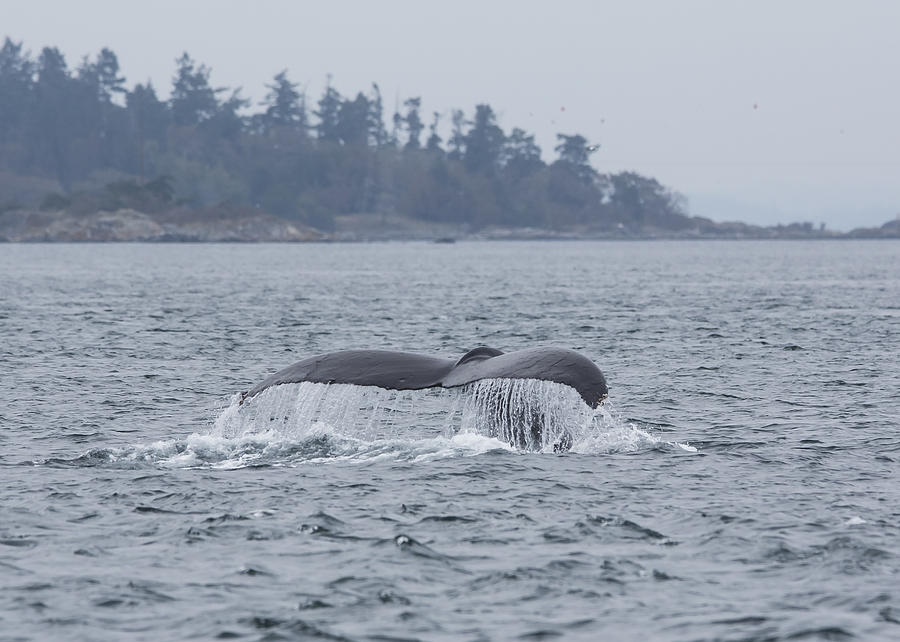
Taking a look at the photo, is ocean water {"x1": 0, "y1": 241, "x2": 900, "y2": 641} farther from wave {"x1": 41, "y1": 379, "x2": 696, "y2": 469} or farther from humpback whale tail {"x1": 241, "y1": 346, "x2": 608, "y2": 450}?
humpback whale tail {"x1": 241, "y1": 346, "x2": 608, "y2": 450}

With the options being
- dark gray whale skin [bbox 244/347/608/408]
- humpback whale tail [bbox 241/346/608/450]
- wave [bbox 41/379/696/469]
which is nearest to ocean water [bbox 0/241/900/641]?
wave [bbox 41/379/696/469]

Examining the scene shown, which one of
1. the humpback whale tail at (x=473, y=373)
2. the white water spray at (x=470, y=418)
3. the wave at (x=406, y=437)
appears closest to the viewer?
the humpback whale tail at (x=473, y=373)

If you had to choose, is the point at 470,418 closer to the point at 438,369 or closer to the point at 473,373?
the point at 438,369

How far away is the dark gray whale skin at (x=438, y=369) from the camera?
11.8 m

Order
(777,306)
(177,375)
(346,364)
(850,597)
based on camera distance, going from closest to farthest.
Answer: (850,597)
(346,364)
(177,375)
(777,306)

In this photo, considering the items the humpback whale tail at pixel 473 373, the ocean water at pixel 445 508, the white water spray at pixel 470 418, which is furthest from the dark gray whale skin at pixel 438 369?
the ocean water at pixel 445 508

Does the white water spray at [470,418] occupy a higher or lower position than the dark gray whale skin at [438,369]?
lower

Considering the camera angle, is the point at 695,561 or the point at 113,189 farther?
the point at 113,189

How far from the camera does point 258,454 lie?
1564 centimetres

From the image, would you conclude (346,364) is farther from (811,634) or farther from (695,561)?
(811,634)

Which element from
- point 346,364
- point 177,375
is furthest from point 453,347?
point 346,364

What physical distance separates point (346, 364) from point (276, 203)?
585 ft

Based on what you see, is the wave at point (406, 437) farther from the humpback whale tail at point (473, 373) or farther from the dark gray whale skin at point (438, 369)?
the dark gray whale skin at point (438, 369)

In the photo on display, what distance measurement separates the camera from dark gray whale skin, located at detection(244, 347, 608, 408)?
11.8m
